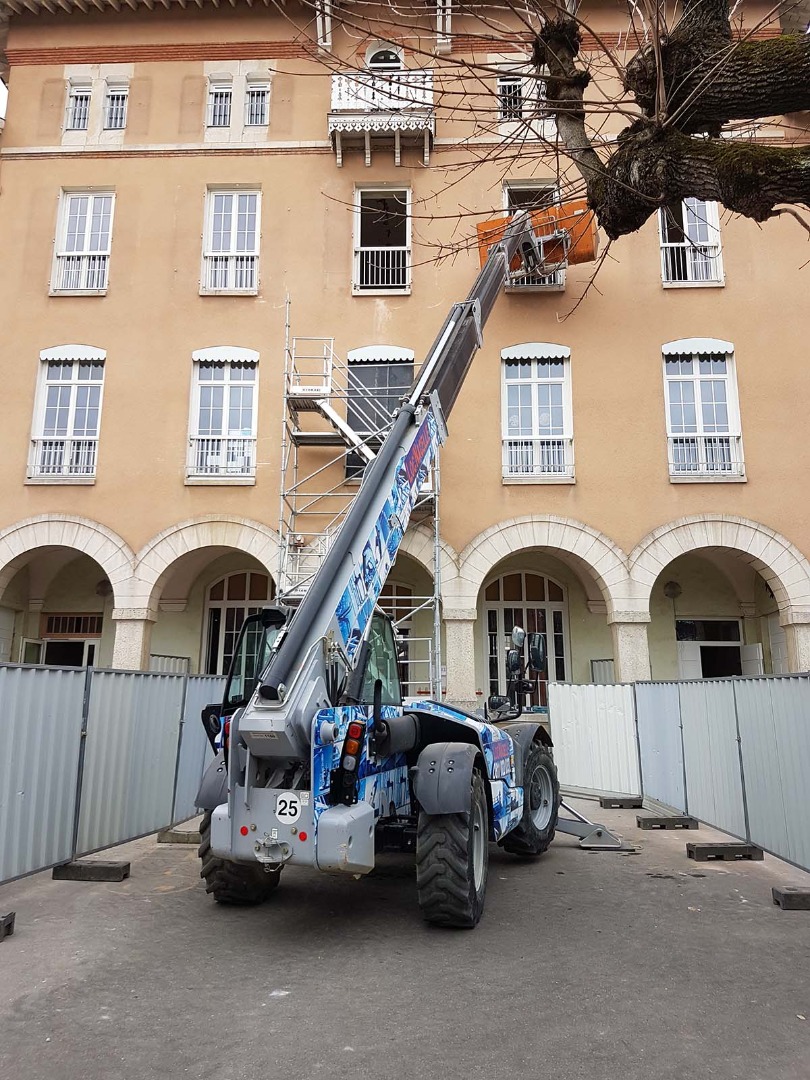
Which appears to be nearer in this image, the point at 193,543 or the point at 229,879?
the point at 229,879

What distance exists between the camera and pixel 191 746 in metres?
10.2

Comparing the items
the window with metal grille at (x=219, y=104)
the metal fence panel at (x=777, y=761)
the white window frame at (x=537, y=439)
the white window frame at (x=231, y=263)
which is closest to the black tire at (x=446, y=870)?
the metal fence panel at (x=777, y=761)

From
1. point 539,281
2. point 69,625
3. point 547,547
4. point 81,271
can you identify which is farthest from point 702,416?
point 69,625

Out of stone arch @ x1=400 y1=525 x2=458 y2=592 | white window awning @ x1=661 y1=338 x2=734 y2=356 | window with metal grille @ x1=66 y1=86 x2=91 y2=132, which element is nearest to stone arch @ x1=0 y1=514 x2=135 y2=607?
stone arch @ x1=400 y1=525 x2=458 y2=592

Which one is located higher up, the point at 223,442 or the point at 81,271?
the point at 81,271

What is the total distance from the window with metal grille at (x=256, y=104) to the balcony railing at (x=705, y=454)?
11.7 meters

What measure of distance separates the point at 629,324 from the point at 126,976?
1563 cm

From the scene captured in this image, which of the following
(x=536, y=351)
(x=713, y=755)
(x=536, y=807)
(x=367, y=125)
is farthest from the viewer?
(x=367, y=125)

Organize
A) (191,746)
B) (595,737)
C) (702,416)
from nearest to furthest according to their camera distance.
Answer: (191,746) < (595,737) < (702,416)

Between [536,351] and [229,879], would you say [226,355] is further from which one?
[229,879]

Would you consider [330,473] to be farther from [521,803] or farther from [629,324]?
[521,803]

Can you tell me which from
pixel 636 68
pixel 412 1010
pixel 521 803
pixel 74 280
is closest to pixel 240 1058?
pixel 412 1010

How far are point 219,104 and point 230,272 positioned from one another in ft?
13.9

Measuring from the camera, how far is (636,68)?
19.2 feet
